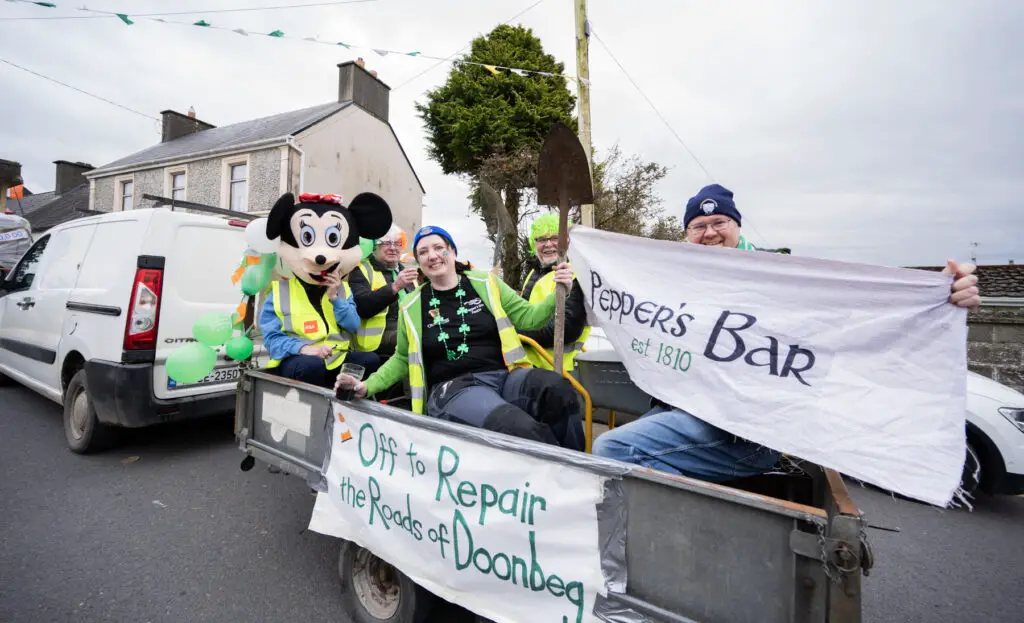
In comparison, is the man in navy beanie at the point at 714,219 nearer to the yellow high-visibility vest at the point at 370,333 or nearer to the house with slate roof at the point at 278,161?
the yellow high-visibility vest at the point at 370,333

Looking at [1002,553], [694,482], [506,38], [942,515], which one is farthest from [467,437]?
[506,38]

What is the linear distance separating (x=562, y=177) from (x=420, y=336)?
3.67ft

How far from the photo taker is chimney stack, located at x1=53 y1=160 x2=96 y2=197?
26.3m

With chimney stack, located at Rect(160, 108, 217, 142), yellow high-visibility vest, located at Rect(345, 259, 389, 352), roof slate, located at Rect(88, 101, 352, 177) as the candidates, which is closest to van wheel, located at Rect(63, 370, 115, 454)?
yellow high-visibility vest, located at Rect(345, 259, 389, 352)

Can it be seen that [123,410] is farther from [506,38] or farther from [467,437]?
A: [506,38]

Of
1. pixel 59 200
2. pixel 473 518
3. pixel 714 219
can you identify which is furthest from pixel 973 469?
pixel 59 200

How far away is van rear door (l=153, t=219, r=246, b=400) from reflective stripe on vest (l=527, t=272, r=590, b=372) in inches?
95.9

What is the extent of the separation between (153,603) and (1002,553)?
17.1ft

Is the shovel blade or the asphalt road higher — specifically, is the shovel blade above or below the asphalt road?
above

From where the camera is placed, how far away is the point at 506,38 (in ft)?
59.8

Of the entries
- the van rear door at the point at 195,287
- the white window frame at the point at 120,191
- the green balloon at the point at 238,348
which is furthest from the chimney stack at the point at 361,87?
the green balloon at the point at 238,348

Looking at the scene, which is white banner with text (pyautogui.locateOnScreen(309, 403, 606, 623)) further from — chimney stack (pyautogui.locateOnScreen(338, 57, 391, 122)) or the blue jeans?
chimney stack (pyautogui.locateOnScreen(338, 57, 391, 122))

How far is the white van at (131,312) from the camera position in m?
3.91

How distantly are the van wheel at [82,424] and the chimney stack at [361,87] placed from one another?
1632 cm
